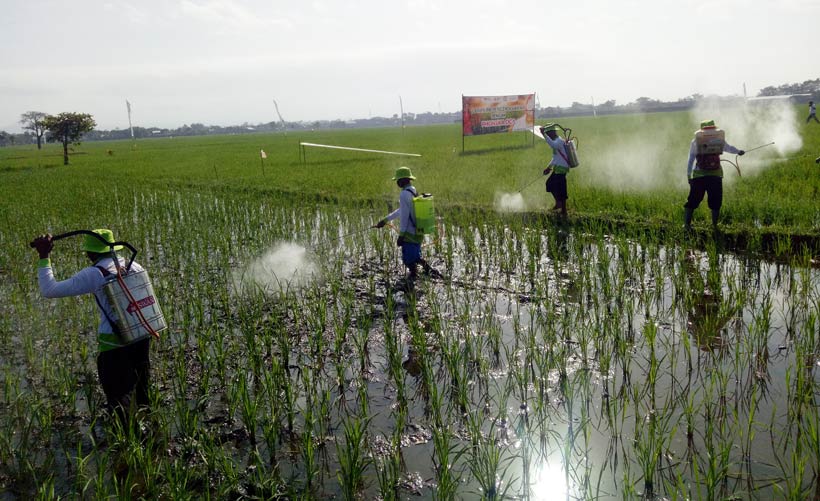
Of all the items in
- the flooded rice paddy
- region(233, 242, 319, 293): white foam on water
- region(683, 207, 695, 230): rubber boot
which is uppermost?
region(683, 207, 695, 230): rubber boot

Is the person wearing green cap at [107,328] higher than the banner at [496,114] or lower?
lower

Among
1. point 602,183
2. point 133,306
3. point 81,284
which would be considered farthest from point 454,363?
point 602,183

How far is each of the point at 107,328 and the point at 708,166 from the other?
6820 mm

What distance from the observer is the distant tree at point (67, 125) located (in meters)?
33.1

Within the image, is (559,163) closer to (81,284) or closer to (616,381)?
(616,381)

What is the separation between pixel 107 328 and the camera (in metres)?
3.51

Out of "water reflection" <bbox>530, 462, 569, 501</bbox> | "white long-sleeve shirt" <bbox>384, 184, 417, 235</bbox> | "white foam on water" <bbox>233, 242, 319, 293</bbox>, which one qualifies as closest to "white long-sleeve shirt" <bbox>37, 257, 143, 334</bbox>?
"white foam on water" <bbox>233, 242, 319, 293</bbox>

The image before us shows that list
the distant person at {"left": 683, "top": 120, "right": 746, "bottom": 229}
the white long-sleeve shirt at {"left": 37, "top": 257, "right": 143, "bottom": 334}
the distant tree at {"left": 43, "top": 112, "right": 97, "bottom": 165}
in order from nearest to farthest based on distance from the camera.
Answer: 1. the white long-sleeve shirt at {"left": 37, "top": 257, "right": 143, "bottom": 334}
2. the distant person at {"left": 683, "top": 120, "right": 746, "bottom": 229}
3. the distant tree at {"left": 43, "top": 112, "right": 97, "bottom": 165}

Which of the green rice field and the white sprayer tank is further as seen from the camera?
the white sprayer tank

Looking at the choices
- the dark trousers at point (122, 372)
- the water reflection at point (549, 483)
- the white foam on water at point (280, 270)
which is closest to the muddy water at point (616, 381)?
the water reflection at point (549, 483)

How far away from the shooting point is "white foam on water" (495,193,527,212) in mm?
9633

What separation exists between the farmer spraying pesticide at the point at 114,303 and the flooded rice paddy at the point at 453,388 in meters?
0.24

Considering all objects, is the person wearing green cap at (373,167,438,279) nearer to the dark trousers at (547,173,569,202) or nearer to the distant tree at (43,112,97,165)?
the dark trousers at (547,173,569,202)

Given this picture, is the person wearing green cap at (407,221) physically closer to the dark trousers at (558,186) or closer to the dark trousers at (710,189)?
the dark trousers at (558,186)
